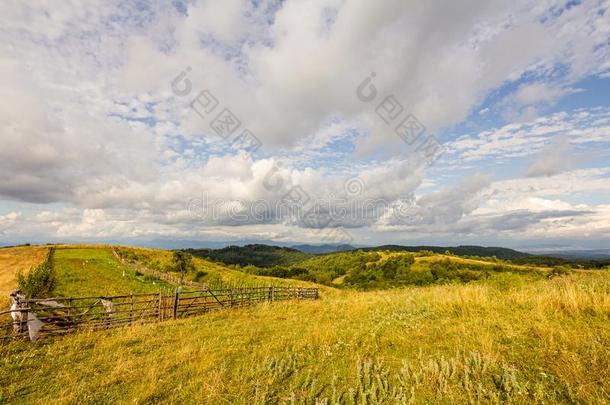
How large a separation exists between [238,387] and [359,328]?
5.41 m

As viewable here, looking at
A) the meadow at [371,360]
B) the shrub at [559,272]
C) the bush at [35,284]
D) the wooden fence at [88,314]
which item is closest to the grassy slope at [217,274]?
the bush at [35,284]

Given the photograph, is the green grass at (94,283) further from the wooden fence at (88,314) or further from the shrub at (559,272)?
the shrub at (559,272)

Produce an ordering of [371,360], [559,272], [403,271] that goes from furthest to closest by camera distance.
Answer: [403,271], [559,272], [371,360]

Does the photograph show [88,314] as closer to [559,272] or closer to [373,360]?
[373,360]

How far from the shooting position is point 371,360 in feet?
25.0

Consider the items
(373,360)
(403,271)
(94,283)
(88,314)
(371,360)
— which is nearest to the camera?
(371,360)

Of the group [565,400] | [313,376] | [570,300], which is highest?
[570,300]

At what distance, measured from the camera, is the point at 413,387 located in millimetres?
6020

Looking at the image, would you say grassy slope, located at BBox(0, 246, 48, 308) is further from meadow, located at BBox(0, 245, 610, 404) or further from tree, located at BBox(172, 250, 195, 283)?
meadow, located at BBox(0, 245, 610, 404)

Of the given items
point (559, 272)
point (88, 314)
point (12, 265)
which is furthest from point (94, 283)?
point (559, 272)

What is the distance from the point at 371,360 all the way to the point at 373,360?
0.35 meters

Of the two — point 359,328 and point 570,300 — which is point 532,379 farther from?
point 359,328

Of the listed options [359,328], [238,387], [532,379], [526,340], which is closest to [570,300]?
[526,340]

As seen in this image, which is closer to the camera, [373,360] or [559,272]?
[373,360]
